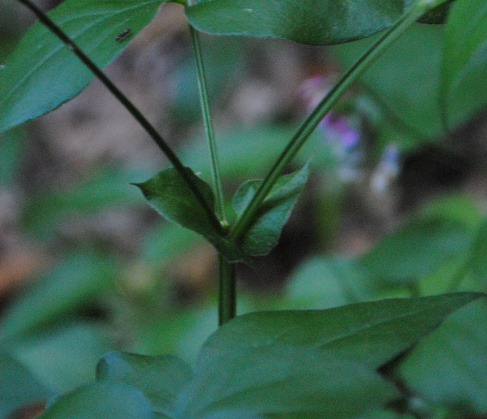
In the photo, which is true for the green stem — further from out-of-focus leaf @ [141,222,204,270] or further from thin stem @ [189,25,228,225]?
out-of-focus leaf @ [141,222,204,270]

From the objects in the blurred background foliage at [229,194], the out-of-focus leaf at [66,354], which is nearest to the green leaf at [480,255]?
the blurred background foliage at [229,194]

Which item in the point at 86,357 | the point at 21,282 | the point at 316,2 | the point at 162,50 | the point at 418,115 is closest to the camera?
the point at 316,2

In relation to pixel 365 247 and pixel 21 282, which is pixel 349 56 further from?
pixel 21 282

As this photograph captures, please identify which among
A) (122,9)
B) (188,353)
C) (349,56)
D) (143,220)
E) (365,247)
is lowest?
(365,247)

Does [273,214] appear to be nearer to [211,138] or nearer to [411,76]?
[211,138]

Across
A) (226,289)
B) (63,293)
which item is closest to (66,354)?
(63,293)

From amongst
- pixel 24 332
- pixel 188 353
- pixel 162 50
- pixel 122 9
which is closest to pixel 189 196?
pixel 122 9

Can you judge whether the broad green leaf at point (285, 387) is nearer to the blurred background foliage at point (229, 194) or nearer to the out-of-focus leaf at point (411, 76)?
the blurred background foliage at point (229, 194)
